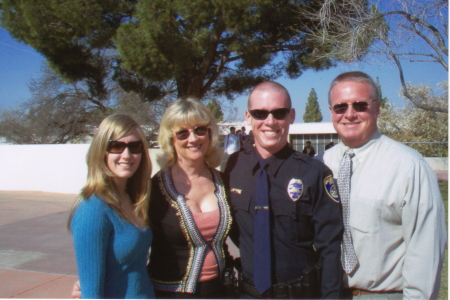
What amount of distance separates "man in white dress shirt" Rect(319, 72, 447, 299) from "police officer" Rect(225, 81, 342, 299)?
118 mm

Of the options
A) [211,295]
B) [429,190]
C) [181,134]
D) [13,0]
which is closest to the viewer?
[429,190]

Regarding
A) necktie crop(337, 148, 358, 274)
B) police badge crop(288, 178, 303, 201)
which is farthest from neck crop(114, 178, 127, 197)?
necktie crop(337, 148, 358, 274)

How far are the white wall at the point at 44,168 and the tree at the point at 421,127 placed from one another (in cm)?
1474

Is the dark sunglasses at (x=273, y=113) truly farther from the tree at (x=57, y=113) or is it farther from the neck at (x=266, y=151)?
the tree at (x=57, y=113)

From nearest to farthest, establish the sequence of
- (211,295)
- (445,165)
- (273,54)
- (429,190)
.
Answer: (429,190) → (211,295) → (273,54) → (445,165)

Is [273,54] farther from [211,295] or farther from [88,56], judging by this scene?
[211,295]

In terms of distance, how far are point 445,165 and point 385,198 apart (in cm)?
1916

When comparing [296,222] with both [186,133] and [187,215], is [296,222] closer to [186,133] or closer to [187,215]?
[187,215]

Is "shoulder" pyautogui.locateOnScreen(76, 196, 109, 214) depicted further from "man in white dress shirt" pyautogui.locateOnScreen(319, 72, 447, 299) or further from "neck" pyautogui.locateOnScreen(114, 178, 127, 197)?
"man in white dress shirt" pyautogui.locateOnScreen(319, 72, 447, 299)

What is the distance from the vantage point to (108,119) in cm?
207

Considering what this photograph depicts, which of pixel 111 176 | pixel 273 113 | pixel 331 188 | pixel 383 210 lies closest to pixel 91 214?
pixel 111 176

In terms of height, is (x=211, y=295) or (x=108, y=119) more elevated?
(x=108, y=119)

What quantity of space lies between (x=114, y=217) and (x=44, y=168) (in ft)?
34.6

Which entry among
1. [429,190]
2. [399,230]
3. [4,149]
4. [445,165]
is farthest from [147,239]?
[445,165]
